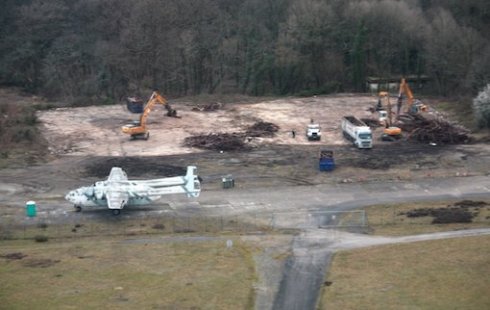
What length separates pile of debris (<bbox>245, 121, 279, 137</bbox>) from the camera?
104875 millimetres

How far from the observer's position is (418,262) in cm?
6047

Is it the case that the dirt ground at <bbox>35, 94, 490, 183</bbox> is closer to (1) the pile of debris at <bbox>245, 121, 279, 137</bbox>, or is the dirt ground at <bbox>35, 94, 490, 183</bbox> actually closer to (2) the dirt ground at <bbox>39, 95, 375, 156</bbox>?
(2) the dirt ground at <bbox>39, 95, 375, 156</bbox>

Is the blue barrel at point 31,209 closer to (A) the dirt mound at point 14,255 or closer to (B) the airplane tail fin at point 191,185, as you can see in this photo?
(A) the dirt mound at point 14,255

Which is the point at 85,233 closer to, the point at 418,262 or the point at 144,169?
the point at 144,169

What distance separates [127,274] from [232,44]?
86.8 meters

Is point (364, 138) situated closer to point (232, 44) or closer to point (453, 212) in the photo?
point (453, 212)

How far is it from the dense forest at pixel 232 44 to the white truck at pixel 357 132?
28.4 meters

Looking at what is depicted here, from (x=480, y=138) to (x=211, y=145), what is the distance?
33.7 meters

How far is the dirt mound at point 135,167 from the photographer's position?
88.8 metres

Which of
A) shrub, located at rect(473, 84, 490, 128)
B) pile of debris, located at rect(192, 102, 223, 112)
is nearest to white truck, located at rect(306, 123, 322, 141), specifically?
shrub, located at rect(473, 84, 490, 128)

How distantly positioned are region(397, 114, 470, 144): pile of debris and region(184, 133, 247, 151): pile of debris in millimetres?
21617

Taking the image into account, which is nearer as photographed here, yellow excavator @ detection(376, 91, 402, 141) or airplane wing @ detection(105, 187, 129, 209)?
airplane wing @ detection(105, 187, 129, 209)

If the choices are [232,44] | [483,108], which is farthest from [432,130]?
[232,44]

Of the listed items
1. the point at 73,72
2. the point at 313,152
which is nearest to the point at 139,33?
the point at 73,72
